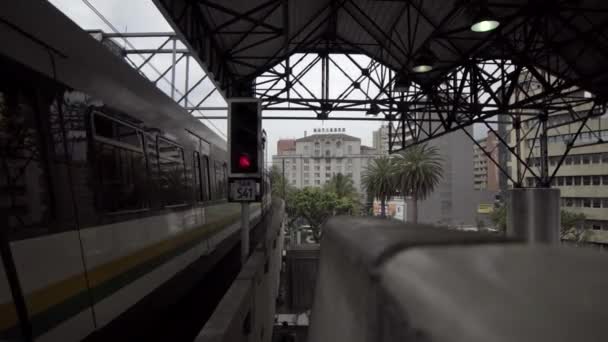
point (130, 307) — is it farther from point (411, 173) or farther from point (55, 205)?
point (411, 173)

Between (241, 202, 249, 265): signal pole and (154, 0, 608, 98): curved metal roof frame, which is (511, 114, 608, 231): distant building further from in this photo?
(241, 202, 249, 265): signal pole

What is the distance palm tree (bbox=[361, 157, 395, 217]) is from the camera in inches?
1602

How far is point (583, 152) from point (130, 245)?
121 feet

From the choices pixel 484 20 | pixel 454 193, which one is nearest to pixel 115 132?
pixel 484 20

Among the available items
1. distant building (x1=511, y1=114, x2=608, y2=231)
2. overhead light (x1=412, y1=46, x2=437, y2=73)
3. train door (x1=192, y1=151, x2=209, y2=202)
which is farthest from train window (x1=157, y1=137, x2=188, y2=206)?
distant building (x1=511, y1=114, x2=608, y2=231)

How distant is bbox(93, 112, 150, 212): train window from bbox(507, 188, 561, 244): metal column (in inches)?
414

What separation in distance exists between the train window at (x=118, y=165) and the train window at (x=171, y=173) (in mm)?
585

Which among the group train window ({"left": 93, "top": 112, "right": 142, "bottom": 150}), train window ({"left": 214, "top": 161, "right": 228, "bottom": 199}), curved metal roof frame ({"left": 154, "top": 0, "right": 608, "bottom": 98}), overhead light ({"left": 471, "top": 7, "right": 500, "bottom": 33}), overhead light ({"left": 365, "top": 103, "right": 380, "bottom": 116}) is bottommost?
train window ({"left": 214, "top": 161, "right": 228, "bottom": 199})

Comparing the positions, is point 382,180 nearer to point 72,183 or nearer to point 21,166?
point 72,183

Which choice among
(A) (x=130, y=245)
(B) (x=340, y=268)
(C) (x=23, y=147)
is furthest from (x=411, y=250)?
(A) (x=130, y=245)

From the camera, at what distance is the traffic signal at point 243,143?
18.9 feet

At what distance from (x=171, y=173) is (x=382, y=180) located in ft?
123

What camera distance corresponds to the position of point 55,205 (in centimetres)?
268

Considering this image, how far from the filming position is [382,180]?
4109cm
